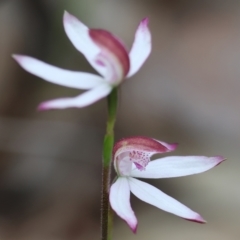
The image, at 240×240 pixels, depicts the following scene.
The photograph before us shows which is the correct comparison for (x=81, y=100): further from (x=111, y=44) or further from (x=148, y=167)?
(x=148, y=167)

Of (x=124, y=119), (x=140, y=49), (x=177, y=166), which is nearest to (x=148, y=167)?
(x=177, y=166)

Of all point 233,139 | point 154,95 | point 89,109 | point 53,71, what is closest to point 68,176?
point 89,109

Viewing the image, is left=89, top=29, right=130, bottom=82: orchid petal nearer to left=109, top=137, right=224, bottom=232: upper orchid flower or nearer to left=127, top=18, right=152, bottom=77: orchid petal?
left=127, top=18, right=152, bottom=77: orchid petal

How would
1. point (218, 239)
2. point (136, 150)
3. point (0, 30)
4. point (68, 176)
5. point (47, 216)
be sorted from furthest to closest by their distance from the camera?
point (0, 30)
point (68, 176)
point (47, 216)
point (218, 239)
point (136, 150)

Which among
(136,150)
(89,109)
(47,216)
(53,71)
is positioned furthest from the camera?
(89,109)

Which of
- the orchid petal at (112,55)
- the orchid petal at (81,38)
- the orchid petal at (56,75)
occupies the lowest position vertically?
the orchid petal at (56,75)

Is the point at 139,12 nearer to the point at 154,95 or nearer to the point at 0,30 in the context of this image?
the point at 154,95

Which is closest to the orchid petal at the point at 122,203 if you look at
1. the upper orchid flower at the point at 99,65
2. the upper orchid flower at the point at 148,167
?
the upper orchid flower at the point at 148,167

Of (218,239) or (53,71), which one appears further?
(218,239)

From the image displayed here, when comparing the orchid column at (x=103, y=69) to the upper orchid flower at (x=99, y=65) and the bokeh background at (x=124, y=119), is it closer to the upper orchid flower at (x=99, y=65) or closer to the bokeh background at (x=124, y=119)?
the upper orchid flower at (x=99, y=65)

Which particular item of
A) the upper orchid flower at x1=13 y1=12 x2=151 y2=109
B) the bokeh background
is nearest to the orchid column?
the upper orchid flower at x1=13 y1=12 x2=151 y2=109
